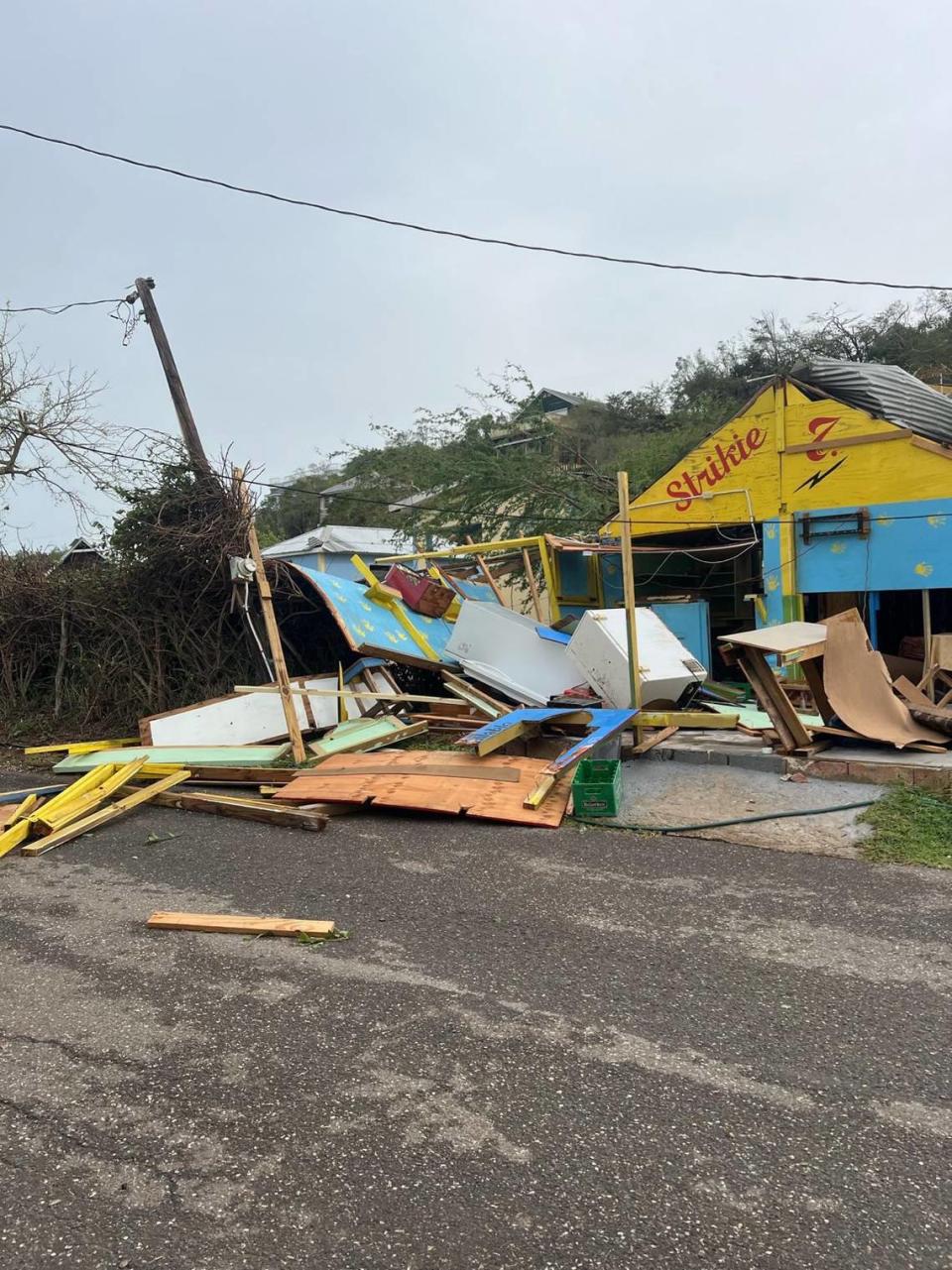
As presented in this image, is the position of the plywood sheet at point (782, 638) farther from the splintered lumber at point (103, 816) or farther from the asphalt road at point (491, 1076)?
the splintered lumber at point (103, 816)

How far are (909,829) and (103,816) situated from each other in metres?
6.49

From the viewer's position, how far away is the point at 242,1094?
288 cm

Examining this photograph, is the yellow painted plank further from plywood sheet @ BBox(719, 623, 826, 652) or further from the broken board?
plywood sheet @ BBox(719, 623, 826, 652)

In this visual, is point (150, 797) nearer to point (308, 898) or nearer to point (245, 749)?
point (245, 749)

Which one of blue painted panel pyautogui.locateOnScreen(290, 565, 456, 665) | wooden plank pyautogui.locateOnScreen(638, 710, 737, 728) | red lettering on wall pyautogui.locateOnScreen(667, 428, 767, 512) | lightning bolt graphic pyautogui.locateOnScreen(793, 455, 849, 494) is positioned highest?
red lettering on wall pyautogui.locateOnScreen(667, 428, 767, 512)

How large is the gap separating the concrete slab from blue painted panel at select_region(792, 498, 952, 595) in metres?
5.16

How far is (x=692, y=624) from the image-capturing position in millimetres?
12477

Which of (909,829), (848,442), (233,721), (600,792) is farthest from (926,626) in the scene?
(233,721)

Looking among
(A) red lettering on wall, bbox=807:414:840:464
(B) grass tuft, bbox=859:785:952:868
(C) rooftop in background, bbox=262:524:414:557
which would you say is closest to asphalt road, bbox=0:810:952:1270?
(B) grass tuft, bbox=859:785:952:868

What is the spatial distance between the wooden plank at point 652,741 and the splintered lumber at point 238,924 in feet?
14.6

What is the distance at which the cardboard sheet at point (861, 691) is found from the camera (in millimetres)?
7465

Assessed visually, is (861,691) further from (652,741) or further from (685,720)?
(652,741)

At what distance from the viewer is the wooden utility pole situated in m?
11.9

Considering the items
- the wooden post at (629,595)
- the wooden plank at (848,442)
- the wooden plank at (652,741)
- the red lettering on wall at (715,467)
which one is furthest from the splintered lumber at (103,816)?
the wooden plank at (848,442)
